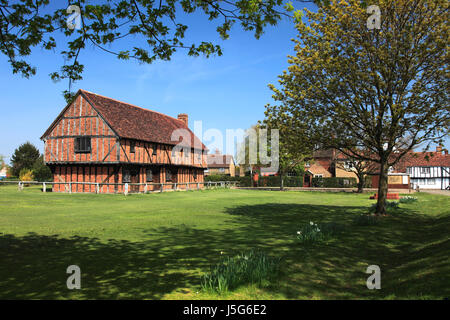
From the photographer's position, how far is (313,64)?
1639 centimetres

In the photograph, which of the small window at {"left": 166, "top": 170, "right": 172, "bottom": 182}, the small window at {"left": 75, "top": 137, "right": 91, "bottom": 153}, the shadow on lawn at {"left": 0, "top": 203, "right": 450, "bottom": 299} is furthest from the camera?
the small window at {"left": 166, "top": 170, "right": 172, "bottom": 182}

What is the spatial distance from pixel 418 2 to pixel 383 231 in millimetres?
10190

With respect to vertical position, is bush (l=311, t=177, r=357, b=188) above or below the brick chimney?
below

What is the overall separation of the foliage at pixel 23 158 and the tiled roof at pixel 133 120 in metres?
41.2

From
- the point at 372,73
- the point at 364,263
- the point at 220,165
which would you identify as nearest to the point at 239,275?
the point at 364,263

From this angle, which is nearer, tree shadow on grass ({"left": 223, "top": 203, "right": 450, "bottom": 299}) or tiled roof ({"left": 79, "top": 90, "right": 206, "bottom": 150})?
tree shadow on grass ({"left": 223, "top": 203, "right": 450, "bottom": 299})

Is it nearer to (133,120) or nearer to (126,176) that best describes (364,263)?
(126,176)

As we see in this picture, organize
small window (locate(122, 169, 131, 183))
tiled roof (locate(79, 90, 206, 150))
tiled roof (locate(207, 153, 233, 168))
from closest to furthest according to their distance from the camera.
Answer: tiled roof (locate(79, 90, 206, 150)) < small window (locate(122, 169, 131, 183)) < tiled roof (locate(207, 153, 233, 168))

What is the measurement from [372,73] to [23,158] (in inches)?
2894

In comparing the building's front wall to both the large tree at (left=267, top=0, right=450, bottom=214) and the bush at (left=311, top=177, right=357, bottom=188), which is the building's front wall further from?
the large tree at (left=267, top=0, right=450, bottom=214)

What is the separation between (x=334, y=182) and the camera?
60031mm

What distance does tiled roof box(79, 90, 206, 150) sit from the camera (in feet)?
106

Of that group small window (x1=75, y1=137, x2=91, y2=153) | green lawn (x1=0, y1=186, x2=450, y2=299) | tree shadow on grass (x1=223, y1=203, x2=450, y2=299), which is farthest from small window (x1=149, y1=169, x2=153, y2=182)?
tree shadow on grass (x1=223, y1=203, x2=450, y2=299)
